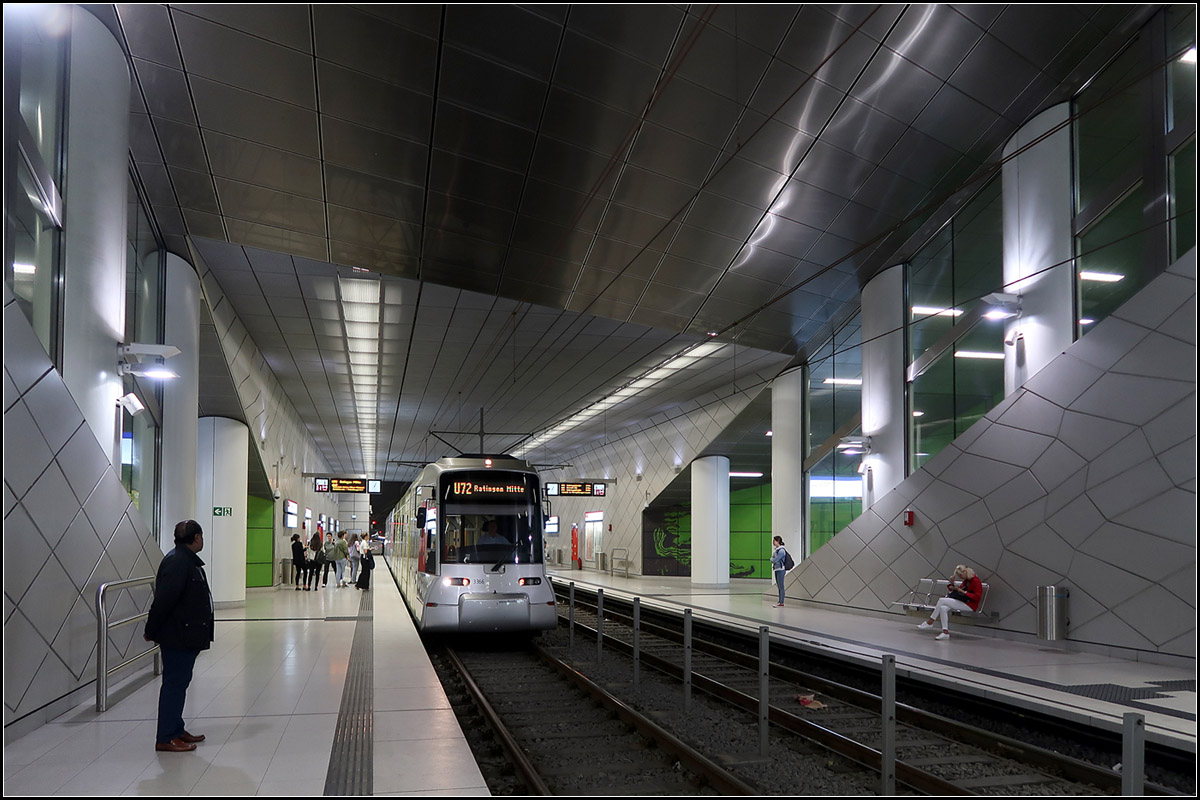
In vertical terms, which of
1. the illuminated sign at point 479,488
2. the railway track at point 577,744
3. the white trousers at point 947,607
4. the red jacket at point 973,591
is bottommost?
the railway track at point 577,744

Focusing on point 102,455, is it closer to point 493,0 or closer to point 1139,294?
point 493,0

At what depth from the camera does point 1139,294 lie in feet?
33.6

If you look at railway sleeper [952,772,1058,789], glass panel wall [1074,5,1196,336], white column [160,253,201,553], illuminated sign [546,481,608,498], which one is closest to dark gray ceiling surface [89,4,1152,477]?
glass panel wall [1074,5,1196,336]

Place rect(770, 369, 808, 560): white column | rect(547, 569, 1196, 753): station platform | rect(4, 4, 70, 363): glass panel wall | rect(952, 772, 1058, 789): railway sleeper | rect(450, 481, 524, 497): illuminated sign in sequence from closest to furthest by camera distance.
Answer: rect(952, 772, 1058, 789): railway sleeper, rect(4, 4, 70, 363): glass panel wall, rect(547, 569, 1196, 753): station platform, rect(450, 481, 524, 497): illuminated sign, rect(770, 369, 808, 560): white column

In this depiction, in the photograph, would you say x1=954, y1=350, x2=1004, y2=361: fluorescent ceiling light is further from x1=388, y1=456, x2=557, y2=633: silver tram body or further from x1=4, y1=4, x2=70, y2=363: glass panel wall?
x1=4, y1=4, x2=70, y2=363: glass panel wall

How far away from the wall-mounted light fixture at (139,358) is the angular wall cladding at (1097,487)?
11.3 meters

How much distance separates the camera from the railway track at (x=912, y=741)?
20.4 ft

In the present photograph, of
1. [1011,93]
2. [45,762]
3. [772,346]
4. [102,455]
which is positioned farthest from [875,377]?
[45,762]

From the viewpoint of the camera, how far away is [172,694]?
20.4 feet

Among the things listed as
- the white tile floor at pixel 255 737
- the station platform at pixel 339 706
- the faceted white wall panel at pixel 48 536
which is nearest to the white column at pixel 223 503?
the station platform at pixel 339 706

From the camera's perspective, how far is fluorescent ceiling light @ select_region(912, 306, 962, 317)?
14.8 meters

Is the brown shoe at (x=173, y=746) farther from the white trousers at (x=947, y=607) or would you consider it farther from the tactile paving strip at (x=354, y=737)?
the white trousers at (x=947, y=607)

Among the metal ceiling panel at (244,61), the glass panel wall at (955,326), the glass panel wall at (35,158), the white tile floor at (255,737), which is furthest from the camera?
the glass panel wall at (955,326)

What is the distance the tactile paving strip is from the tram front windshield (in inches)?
79.0
